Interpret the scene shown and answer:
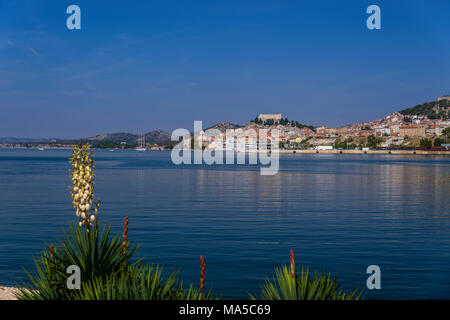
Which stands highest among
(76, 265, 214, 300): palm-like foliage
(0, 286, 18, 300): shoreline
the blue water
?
(76, 265, 214, 300): palm-like foliage

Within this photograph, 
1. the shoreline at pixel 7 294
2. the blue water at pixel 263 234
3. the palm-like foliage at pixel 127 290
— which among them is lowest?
the blue water at pixel 263 234

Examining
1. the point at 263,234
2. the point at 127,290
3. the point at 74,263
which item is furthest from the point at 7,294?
the point at 263,234

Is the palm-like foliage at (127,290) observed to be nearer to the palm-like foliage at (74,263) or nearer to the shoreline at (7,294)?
the palm-like foliage at (74,263)

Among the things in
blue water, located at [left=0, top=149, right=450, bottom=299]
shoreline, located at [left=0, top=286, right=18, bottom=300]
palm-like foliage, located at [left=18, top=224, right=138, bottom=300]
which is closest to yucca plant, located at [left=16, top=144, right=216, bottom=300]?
palm-like foliage, located at [left=18, top=224, right=138, bottom=300]

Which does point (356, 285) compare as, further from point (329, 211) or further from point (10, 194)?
point (10, 194)

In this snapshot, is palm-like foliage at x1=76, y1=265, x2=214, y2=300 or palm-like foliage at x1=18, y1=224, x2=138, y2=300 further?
palm-like foliage at x1=18, y1=224, x2=138, y2=300

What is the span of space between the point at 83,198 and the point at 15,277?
6915 millimetres

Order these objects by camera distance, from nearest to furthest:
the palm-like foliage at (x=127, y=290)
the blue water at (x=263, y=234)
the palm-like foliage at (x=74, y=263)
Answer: the palm-like foliage at (x=127, y=290)
the palm-like foliage at (x=74, y=263)
the blue water at (x=263, y=234)

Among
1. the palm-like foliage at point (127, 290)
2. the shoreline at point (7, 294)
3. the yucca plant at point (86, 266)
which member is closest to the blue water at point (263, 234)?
the shoreline at point (7, 294)

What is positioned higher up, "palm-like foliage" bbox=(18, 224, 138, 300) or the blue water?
"palm-like foliage" bbox=(18, 224, 138, 300)

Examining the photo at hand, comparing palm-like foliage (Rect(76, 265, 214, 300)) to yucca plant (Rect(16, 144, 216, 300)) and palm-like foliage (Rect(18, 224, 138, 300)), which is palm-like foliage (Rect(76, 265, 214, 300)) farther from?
palm-like foliage (Rect(18, 224, 138, 300))

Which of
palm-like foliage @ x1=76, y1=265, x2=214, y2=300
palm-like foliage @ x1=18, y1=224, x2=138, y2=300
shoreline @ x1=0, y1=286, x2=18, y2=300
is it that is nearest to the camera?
palm-like foliage @ x1=76, y1=265, x2=214, y2=300

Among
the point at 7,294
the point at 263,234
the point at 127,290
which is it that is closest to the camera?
the point at 127,290

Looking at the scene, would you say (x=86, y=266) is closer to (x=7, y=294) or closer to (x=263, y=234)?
(x=7, y=294)
